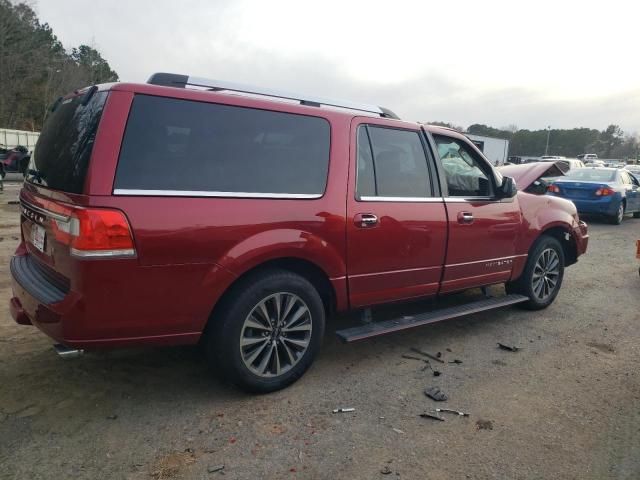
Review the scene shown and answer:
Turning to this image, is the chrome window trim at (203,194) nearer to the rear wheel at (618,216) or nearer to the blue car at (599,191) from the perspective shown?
the blue car at (599,191)

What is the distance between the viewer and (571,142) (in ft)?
311

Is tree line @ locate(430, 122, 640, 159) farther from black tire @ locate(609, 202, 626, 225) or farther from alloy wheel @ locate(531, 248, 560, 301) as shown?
alloy wheel @ locate(531, 248, 560, 301)

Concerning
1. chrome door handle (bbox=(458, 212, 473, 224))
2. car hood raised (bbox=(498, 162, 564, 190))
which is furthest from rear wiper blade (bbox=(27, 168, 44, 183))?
car hood raised (bbox=(498, 162, 564, 190))

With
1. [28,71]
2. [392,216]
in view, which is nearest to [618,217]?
[392,216]

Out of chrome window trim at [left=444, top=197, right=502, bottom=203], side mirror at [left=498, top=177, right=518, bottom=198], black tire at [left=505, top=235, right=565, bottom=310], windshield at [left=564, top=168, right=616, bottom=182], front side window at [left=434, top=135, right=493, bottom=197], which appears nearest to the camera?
chrome window trim at [left=444, top=197, right=502, bottom=203]

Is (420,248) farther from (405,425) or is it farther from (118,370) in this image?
(118,370)

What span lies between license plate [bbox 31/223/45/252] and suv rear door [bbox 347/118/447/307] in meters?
1.98

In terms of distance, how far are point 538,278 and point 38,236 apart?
4736 millimetres

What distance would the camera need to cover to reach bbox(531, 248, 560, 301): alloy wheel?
5281mm

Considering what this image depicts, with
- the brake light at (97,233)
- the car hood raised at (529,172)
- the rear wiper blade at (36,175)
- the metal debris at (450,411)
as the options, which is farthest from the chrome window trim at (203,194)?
the car hood raised at (529,172)

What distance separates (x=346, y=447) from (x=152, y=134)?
2.09 metres

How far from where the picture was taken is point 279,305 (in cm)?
330

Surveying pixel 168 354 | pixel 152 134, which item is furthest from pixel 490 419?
pixel 152 134

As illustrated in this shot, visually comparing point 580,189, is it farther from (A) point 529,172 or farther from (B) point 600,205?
(A) point 529,172
